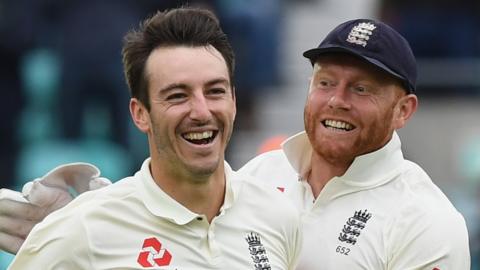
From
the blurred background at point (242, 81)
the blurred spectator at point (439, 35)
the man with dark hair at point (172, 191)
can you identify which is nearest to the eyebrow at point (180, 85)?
the man with dark hair at point (172, 191)

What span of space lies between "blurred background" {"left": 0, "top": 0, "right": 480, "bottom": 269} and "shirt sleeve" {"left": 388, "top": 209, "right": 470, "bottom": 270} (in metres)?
4.05

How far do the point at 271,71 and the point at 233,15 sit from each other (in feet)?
2.48

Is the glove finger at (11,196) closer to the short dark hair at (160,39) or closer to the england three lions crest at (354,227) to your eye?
the short dark hair at (160,39)

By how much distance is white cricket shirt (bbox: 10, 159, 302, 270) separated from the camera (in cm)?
552

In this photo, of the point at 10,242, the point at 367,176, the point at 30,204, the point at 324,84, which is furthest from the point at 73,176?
the point at 367,176

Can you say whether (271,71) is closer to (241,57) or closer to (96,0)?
(241,57)

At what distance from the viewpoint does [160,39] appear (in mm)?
5715

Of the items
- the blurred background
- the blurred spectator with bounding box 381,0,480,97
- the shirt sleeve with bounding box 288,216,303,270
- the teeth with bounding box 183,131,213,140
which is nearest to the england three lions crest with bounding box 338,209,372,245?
the shirt sleeve with bounding box 288,216,303,270

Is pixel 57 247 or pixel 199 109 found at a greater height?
pixel 199 109

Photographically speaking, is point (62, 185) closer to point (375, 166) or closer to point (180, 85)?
point (180, 85)

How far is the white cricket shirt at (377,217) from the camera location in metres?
6.14

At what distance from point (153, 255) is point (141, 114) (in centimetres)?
51

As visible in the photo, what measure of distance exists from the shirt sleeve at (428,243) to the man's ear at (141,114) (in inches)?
43.3

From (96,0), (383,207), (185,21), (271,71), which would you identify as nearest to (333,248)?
(383,207)
